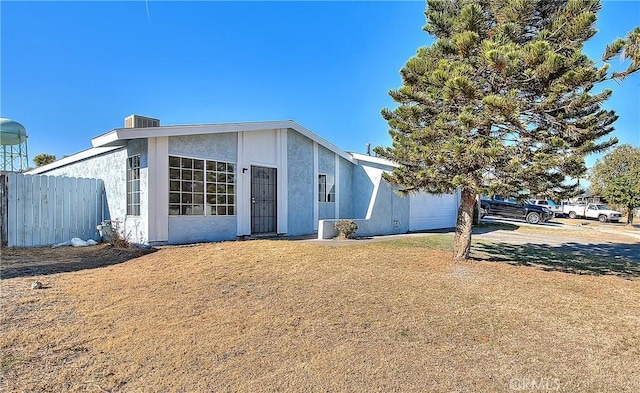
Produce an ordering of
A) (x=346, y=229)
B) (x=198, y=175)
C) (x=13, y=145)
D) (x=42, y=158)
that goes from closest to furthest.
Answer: (x=198, y=175) → (x=346, y=229) → (x=13, y=145) → (x=42, y=158)

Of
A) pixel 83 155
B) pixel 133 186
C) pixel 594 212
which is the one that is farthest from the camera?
pixel 594 212

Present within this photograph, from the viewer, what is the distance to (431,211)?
1616 centimetres

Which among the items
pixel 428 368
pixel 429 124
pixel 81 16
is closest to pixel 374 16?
pixel 429 124

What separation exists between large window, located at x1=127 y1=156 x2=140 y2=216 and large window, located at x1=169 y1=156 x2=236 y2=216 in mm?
1003

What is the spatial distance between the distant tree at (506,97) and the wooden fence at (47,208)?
32.3ft

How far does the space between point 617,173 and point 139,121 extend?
44.9 m

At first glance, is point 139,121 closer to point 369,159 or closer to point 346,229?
point 346,229

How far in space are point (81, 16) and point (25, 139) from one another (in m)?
11.8

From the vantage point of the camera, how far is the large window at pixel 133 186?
946cm

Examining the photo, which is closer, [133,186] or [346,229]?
[133,186]

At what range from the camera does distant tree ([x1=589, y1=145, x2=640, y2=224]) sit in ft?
81.0

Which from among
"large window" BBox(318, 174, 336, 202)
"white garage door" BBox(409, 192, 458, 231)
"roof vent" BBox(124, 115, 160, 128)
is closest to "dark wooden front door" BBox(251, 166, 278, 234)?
"large window" BBox(318, 174, 336, 202)

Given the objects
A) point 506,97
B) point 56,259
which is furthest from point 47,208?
point 506,97

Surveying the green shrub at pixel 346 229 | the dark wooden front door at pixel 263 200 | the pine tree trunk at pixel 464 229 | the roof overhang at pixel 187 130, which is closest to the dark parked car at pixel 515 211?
the green shrub at pixel 346 229
